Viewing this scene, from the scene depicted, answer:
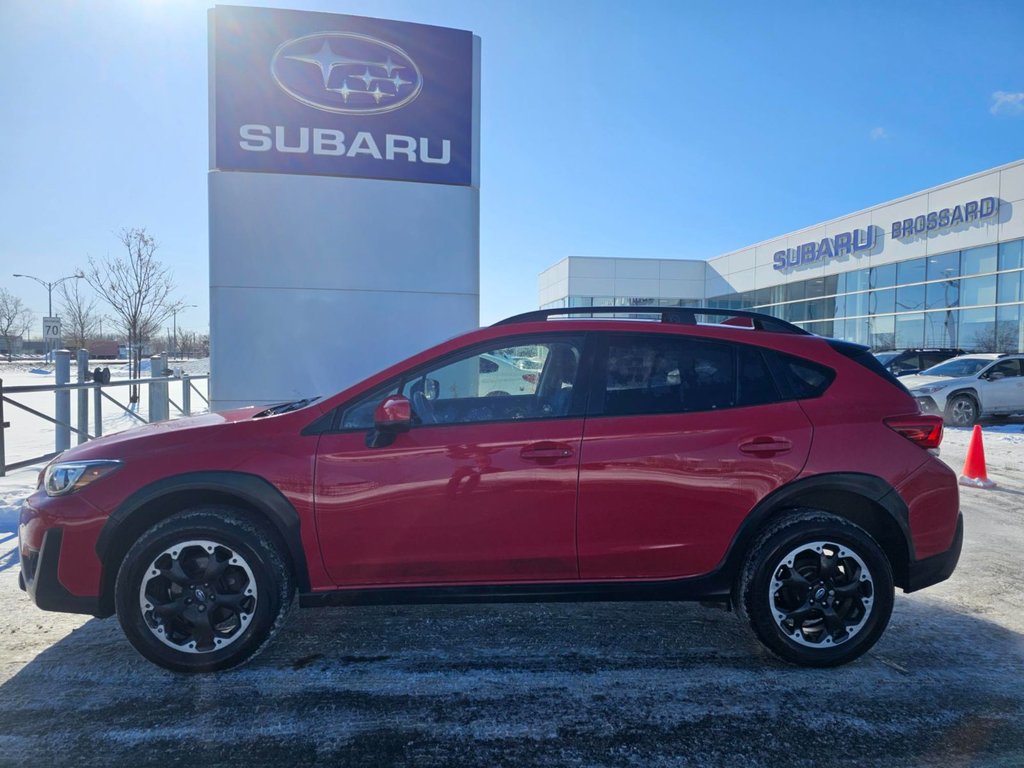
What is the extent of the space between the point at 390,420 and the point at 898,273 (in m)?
25.6

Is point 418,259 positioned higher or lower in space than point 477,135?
lower

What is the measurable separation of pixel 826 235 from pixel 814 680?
91.2 ft

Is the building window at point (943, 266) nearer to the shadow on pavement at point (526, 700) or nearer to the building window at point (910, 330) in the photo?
the building window at point (910, 330)

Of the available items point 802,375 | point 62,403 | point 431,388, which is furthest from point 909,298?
point 62,403

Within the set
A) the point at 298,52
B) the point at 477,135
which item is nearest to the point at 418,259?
the point at 477,135

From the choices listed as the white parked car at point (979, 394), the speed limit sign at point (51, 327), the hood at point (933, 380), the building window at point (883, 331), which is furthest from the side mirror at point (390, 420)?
the building window at point (883, 331)

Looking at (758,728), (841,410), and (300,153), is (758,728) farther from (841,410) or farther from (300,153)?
(300,153)

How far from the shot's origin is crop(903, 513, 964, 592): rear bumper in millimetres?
3324

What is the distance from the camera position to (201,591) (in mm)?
3143

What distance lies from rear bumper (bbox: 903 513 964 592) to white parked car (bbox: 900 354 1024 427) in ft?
36.9

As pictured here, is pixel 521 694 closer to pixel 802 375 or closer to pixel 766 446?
pixel 766 446

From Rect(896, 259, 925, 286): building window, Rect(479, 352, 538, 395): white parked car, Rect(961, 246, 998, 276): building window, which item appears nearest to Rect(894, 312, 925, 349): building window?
Rect(896, 259, 925, 286): building window

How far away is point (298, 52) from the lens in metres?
7.86

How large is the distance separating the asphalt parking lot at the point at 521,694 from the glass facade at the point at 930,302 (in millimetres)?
19617
